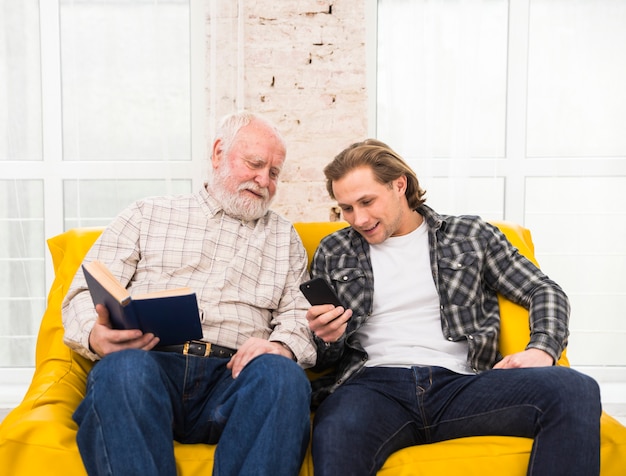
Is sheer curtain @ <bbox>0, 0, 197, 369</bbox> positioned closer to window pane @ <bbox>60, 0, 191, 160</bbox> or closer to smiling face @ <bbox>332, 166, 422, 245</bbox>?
window pane @ <bbox>60, 0, 191, 160</bbox>

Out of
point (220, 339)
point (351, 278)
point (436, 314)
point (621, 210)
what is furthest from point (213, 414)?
point (621, 210)

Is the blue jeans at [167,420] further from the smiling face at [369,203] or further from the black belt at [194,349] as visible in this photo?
the smiling face at [369,203]

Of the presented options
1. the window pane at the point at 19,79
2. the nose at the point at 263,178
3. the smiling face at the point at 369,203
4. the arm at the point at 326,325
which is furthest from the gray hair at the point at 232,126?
the window pane at the point at 19,79

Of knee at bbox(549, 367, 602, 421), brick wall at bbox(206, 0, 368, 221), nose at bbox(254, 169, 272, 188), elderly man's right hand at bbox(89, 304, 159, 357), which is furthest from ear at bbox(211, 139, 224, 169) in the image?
knee at bbox(549, 367, 602, 421)

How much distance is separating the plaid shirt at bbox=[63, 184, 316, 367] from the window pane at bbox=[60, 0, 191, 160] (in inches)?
40.4

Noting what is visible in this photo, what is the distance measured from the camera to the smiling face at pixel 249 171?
205cm

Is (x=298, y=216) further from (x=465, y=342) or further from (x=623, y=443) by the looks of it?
(x=623, y=443)

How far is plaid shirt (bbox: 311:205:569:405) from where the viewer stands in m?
1.88

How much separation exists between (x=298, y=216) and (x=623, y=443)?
5.83 feet

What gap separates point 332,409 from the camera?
65.8 inches

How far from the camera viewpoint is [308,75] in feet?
9.87

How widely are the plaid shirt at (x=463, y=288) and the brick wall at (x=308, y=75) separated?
1010mm

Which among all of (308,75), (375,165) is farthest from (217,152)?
(308,75)

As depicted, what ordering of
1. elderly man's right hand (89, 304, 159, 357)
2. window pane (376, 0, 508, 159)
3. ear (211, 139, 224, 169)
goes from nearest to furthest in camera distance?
elderly man's right hand (89, 304, 159, 357) < ear (211, 139, 224, 169) < window pane (376, 0, 508, 159)
